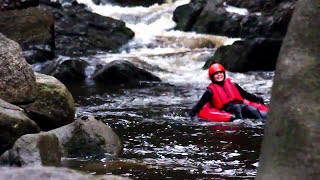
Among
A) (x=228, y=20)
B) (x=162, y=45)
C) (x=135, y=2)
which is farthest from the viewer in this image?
(x=135, y=2)

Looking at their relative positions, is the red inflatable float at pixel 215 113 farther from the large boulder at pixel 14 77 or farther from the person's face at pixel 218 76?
the large boulder at pixel 14 77

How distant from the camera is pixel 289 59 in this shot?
10.7 ft

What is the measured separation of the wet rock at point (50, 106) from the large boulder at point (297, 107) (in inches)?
199

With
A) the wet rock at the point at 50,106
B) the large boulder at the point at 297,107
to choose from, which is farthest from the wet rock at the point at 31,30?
the large boulder at the point at 297,107

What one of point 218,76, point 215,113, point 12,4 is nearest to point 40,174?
point 215,113

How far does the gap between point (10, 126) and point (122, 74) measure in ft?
33.0

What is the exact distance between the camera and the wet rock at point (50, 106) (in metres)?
7.88

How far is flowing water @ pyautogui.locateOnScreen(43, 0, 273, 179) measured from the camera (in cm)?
617

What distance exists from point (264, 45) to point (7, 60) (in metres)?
11.3

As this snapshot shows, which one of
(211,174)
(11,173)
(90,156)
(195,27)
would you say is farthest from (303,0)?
(195,27)

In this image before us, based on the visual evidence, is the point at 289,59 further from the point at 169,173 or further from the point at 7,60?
the point at 7,60

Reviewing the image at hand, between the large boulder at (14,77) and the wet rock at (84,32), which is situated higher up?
the wet rock at (84,32)

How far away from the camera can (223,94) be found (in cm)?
1023

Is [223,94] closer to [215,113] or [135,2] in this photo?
[215,113]
